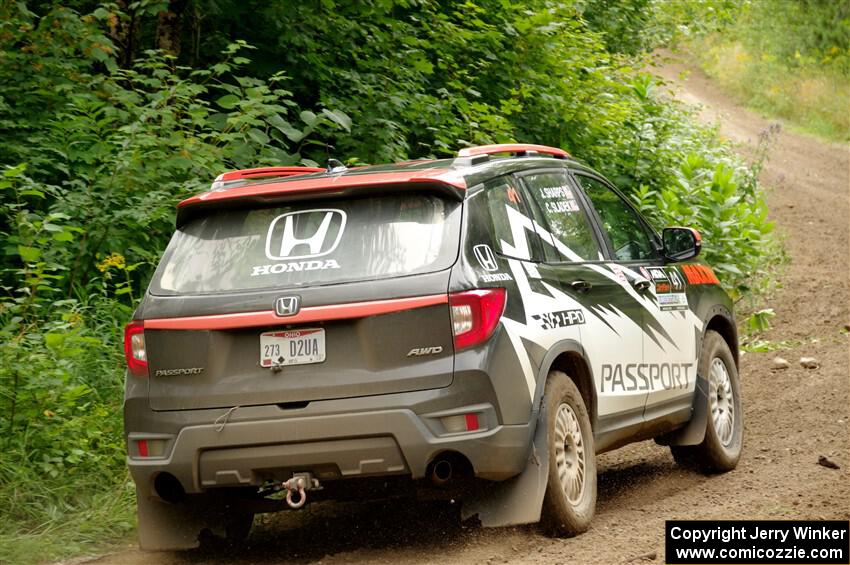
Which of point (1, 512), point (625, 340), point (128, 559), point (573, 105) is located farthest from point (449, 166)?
point (573, 105)

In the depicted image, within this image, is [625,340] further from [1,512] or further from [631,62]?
[631,62]

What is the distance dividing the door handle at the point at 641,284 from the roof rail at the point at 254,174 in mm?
1847

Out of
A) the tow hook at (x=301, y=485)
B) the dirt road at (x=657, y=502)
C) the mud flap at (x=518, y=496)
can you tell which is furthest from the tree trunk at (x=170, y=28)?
the mud flap at (x=518, y=496)

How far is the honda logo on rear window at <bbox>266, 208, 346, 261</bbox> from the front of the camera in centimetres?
551

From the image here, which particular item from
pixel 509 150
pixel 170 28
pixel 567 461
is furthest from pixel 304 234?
pixel 170 28

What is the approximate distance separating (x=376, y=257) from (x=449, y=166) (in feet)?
2.33

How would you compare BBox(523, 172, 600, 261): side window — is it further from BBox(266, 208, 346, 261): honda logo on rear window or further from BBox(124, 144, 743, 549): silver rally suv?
BBox(266, 208, 346, 261): honda logo on rear window

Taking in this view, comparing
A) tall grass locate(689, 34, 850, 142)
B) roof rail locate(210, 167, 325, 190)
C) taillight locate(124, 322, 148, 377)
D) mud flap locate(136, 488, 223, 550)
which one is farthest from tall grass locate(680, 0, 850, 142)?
taillight locate(124, 322, 148, 377)

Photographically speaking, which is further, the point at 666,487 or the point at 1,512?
the point at 666,487

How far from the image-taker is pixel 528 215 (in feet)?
20.3

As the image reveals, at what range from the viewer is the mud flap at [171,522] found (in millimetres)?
5801

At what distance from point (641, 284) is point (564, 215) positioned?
2.36 ft

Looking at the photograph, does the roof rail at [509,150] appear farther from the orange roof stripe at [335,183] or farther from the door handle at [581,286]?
the door handle at [581,286]

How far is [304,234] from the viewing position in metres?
5.57
